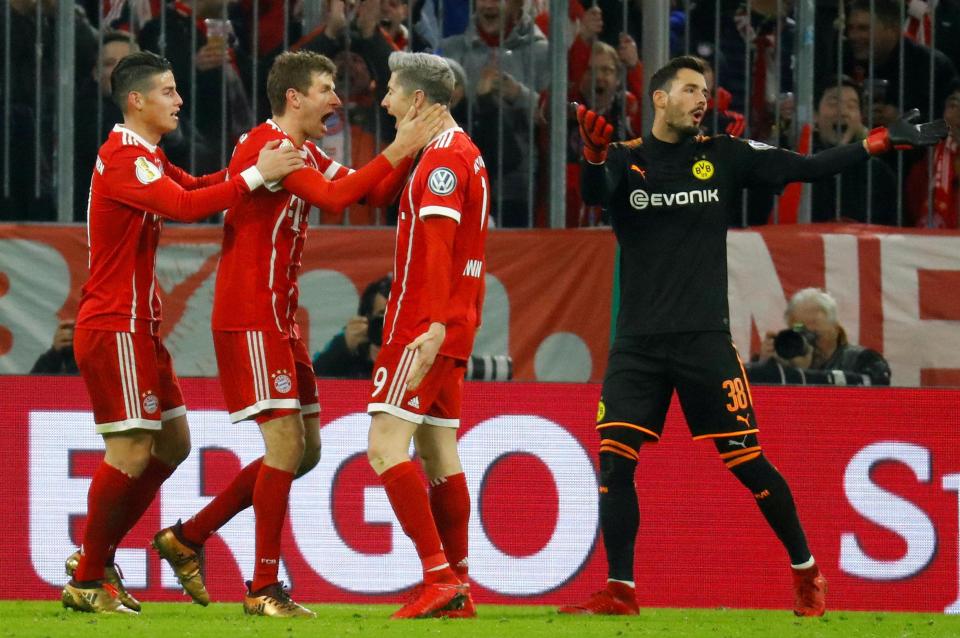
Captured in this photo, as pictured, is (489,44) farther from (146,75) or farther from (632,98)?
(146,75)

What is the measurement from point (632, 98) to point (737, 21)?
69cm

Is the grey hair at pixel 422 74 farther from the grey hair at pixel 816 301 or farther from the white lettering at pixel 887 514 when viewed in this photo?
the grey hair at pixel 816 301

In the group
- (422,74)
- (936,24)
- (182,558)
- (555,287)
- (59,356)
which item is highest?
(936,24)

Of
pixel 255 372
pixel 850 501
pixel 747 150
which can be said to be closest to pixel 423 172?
pixel 255 372

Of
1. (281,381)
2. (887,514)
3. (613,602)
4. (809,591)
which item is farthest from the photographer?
(887,514)

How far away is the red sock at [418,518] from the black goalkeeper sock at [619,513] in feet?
2.40

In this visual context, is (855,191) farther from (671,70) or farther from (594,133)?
(594,133)

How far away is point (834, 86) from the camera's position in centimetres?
938

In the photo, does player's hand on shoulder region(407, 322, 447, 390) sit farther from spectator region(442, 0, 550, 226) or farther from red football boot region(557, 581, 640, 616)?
spectator region(442, 0, 550, 226)

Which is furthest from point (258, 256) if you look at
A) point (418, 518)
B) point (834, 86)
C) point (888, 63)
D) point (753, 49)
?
point (888, 63)

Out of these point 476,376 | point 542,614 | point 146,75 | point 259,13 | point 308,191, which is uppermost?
point 259,13

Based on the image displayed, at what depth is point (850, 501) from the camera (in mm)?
8359

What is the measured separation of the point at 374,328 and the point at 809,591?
2989mm

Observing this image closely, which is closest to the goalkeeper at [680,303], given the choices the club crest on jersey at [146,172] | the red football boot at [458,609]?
the red football boot at [458,609]
